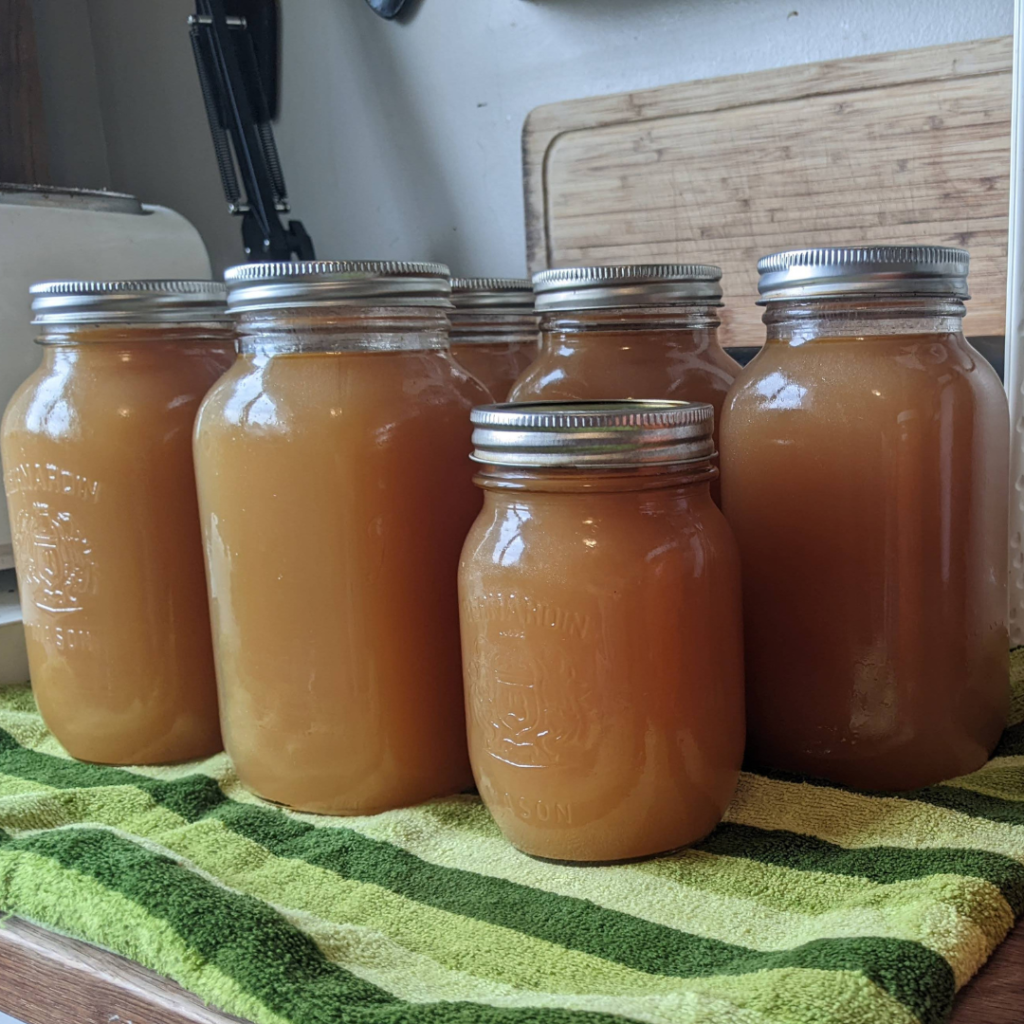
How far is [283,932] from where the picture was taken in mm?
497

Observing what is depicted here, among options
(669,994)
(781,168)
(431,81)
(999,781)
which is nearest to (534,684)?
(669,994)

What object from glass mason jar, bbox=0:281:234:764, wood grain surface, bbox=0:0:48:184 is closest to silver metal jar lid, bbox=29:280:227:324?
glass mason jar, bbox=0:281:234:764

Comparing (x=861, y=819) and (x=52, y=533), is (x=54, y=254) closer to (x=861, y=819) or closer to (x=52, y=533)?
(x=52, y=533)

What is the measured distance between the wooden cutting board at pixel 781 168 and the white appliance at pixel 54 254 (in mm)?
342

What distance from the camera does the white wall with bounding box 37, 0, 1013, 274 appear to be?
0.97m

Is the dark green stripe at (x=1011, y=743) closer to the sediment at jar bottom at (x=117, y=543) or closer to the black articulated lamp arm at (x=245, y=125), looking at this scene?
the sediment at jar bottom at (x=117, y=543)

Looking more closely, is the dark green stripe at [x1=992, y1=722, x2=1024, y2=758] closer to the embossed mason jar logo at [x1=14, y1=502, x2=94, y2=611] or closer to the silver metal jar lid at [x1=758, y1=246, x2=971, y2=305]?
the silver metal jar lid at [x1=758, y1=246, x2=971, y2=305]

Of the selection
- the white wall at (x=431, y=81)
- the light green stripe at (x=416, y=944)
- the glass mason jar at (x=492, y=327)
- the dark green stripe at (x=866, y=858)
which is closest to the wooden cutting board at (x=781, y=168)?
the white wall at (x=431, y=81)

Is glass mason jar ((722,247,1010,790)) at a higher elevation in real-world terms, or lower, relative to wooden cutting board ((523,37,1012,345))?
lower

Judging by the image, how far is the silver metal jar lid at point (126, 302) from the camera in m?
0.69

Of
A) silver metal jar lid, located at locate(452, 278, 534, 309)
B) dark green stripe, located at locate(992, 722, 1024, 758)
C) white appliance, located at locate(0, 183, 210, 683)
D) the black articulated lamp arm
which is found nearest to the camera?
dark green stripe, located at locate(992, 722, 1024, 758)

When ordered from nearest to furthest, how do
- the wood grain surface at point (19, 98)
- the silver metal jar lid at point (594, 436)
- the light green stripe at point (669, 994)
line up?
the light green stripe at point (669, 994)
the silver metal jar lid at point (594, 436)
the wood grain surface at point (19, 98)

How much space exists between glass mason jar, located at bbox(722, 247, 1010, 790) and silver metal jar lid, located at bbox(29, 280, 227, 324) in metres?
0.33

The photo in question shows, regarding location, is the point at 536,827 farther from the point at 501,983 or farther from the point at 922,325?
A: the point at 922,325
